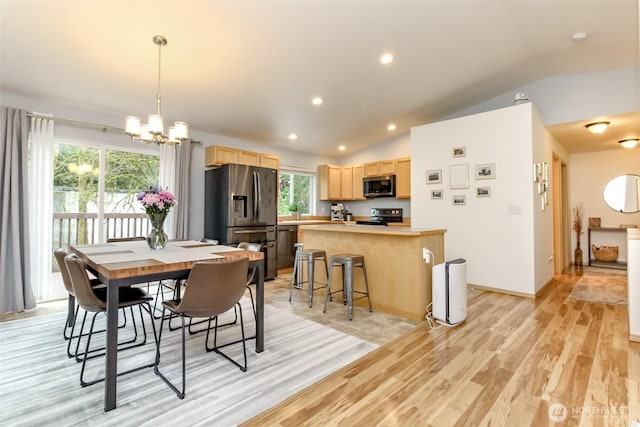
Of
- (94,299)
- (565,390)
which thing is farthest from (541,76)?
(94,299)

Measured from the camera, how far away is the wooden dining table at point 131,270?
1749 millimetres

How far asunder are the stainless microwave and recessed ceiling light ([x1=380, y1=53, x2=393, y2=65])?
295 cm

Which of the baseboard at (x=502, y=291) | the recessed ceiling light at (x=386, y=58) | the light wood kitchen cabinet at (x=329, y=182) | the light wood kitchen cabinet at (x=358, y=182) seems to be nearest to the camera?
the recessed ceiling light at (x=386, y=58)

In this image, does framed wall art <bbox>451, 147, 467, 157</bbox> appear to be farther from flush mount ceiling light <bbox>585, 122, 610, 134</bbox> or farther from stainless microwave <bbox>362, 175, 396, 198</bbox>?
flush mount ceiling light <bbox>585, 122, 610, 134</bbox>

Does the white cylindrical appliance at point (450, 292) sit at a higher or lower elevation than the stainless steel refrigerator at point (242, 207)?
lower

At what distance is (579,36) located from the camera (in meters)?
3.35

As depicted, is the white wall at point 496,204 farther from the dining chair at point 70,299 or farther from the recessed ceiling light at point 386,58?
the dining chair at point 70,299

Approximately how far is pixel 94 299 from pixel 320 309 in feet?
7.28

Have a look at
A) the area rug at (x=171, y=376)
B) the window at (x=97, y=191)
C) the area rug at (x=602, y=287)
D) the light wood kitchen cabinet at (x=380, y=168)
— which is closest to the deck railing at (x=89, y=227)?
the window at (x=97, y=191)

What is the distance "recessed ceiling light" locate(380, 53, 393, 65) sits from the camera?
344 cm

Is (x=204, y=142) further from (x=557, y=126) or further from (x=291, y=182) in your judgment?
(x=557, y=126)

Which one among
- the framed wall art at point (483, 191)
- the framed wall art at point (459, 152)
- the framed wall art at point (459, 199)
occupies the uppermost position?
the framed wall art at point (459, 152)

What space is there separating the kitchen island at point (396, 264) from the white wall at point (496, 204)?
4.16ft

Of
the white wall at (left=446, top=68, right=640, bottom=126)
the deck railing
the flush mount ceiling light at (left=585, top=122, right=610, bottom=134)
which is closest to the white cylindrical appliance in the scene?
the white wall at (left=446, top=68, right=640, bottom=126)
